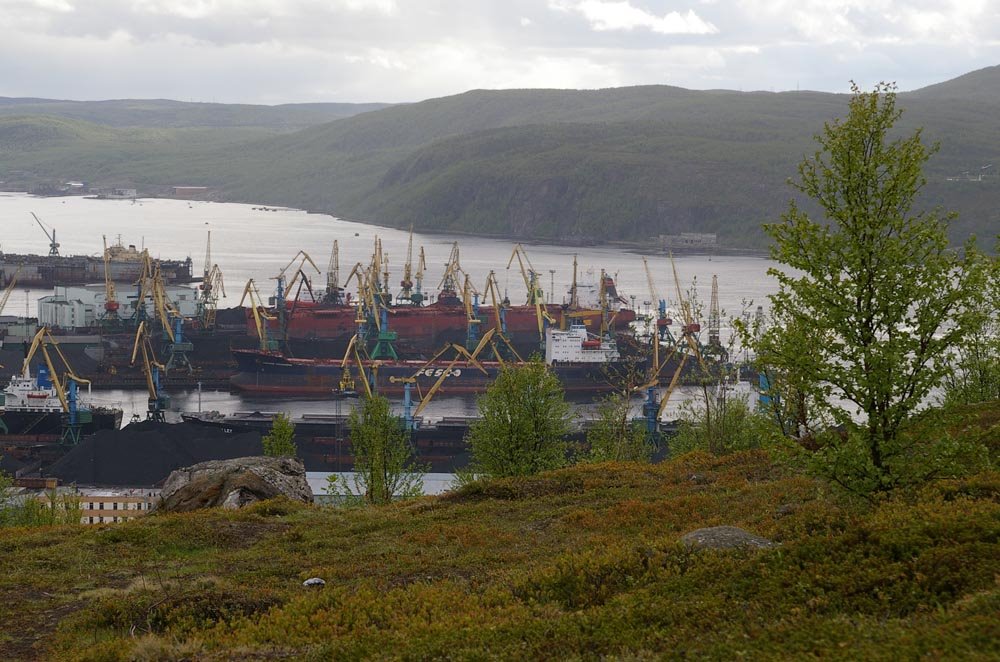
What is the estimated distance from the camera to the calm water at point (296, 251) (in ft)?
271

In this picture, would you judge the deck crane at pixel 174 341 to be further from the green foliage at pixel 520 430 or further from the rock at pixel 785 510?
the rock at pixel 785 510

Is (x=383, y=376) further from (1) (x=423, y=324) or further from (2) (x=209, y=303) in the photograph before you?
(2) (x=209, y=303)

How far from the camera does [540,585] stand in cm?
898

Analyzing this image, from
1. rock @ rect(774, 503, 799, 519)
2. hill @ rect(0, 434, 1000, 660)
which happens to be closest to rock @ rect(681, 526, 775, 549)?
hill @ rect(0, 434, 1000, 660)

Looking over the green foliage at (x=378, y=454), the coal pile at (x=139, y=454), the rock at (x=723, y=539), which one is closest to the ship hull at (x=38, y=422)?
the coal pile at (x=139, y=454)

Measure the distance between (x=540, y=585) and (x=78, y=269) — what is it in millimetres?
99661

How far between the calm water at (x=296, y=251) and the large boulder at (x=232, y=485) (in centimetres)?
3240

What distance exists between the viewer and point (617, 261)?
124m

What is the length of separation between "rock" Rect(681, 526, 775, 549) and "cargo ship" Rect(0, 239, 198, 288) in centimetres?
9114

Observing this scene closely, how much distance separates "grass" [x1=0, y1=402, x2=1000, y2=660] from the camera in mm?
7070

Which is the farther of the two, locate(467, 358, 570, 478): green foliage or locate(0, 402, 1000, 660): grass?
locate(467, 358, 570, 478): green foliage

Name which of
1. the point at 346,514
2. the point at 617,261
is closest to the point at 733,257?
the point at 617,261

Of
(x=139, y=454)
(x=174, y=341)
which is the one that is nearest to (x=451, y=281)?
(x=174, y=341)

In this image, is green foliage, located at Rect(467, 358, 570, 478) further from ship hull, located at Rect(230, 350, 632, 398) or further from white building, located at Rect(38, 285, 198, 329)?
white building, located at Rect(38, 285, 198, 329)
